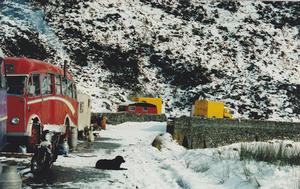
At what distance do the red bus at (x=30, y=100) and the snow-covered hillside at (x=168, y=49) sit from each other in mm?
35063

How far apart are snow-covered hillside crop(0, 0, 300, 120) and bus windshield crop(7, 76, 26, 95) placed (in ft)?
119

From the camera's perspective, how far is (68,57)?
59125 mm

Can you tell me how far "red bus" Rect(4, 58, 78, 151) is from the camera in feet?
45.9

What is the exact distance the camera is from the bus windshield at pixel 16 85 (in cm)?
1425

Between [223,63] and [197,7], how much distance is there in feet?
51.4

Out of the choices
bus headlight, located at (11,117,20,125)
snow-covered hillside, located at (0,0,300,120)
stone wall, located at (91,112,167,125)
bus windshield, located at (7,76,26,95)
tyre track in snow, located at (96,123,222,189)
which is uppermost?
snow-covered hillside, located at (0,0,300,120)

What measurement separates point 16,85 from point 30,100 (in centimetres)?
66

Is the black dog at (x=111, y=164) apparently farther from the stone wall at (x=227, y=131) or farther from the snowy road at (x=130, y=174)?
the stone wall at (x=227, y=131)

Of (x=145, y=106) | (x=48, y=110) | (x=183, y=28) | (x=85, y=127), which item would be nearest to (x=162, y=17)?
(x=183, y=28)

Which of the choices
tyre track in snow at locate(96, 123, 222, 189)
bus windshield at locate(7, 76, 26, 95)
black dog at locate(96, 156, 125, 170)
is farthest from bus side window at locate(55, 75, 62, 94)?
black dog at locate(96, 156, 125, 170)

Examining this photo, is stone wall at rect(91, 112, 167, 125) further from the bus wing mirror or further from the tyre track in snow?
the bus wing mirror

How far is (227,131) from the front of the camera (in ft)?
121

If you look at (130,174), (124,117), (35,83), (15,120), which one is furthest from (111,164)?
(124,117)

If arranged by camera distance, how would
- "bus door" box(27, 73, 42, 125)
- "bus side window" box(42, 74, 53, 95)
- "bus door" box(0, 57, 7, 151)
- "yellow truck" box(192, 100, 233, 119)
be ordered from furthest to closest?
"yellow truck" box(192, 100, 233, 119)
"bus side window" box(42, 74, 53, 95)
"bus door" box(27, 73, 42, 125)
"bus door" box(0, 57, 7, 151)
